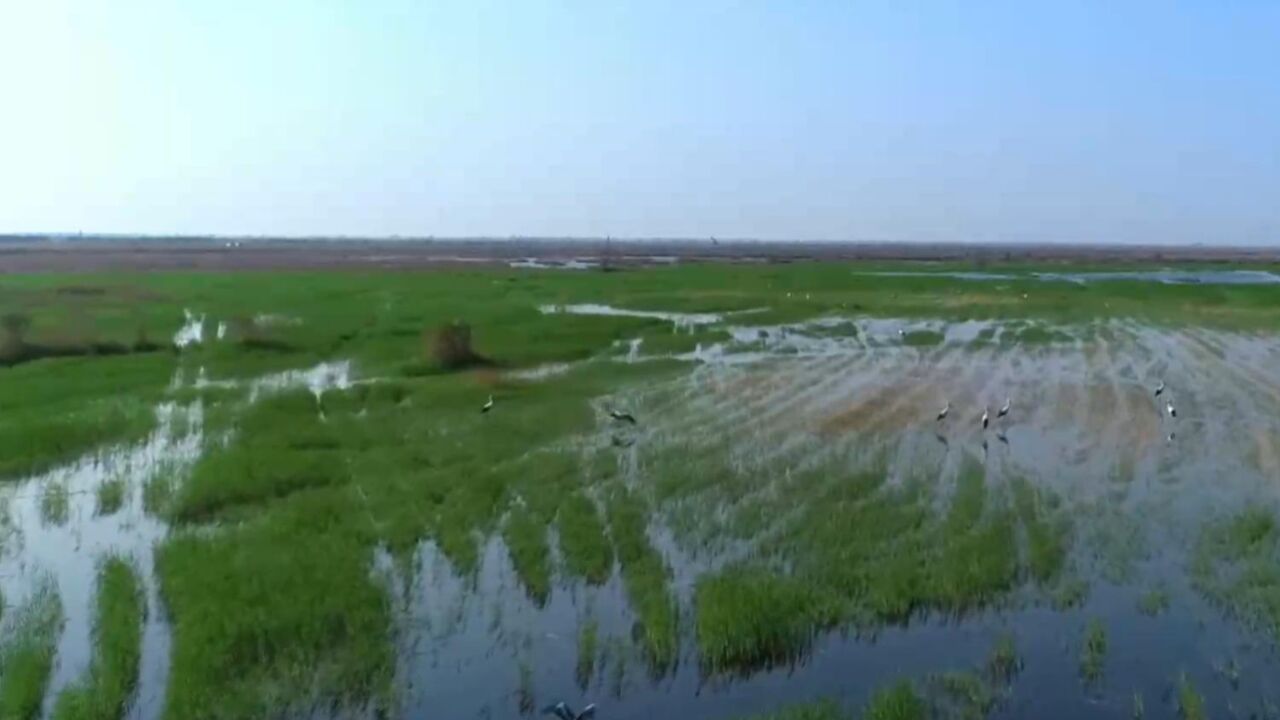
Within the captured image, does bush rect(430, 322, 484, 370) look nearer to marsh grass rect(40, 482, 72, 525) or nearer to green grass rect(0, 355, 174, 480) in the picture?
green grass rect(0, 355, 174, 480)

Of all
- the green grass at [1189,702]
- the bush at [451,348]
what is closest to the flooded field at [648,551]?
the green grass at [1189,702]

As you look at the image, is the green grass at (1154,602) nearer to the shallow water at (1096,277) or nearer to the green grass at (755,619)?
the green grass at (755,619)

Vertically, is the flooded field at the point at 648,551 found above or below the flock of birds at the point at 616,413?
below

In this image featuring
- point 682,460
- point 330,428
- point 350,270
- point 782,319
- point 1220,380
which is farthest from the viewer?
point 350,270

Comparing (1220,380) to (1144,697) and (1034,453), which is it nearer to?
(1034,453)

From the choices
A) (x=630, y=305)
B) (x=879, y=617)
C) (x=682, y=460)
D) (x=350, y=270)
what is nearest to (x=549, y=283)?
(x=630, y=305)

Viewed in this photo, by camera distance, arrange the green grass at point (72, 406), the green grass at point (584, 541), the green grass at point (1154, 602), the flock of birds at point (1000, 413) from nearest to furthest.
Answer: the green grass at point (1154, 602), the green grass at point (584, 541), the green grass at point (72, 406), the flock of birds at point (1000, 413)

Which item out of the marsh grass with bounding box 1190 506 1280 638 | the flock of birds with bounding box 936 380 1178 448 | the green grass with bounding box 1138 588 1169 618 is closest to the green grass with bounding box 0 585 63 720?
the green grass with bounding box 1138 588 1169 618
